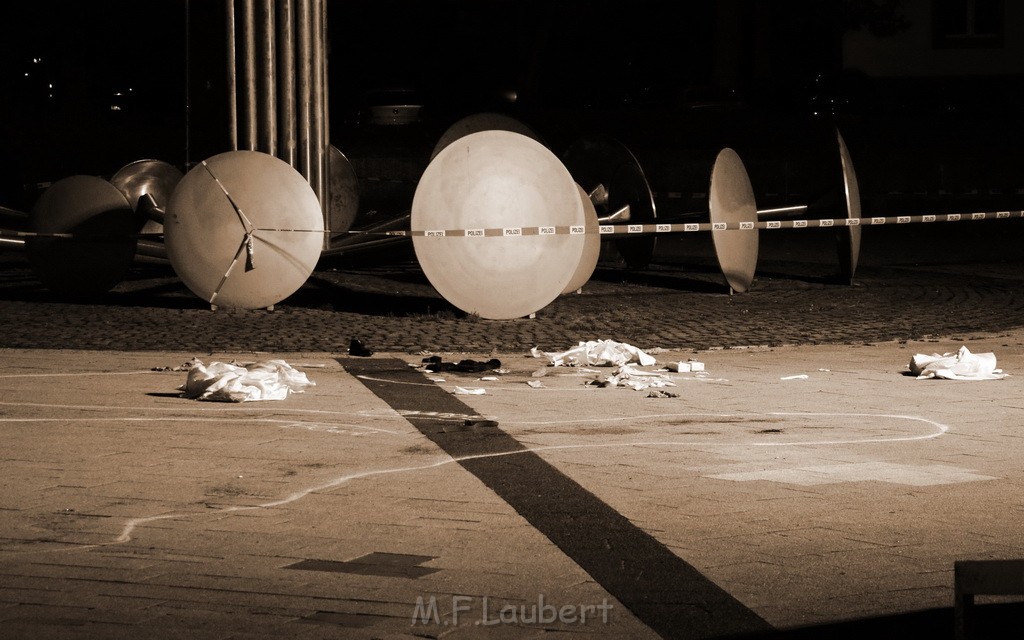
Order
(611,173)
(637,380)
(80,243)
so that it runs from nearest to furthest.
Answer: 1. (637,380)
2. (80,243)
3. (611,173)

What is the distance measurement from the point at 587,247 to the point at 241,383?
550 centimetres

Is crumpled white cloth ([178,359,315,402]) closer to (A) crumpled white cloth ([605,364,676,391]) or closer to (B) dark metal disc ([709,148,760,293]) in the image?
(A) crumpled white cloth ([605,364,676,391])

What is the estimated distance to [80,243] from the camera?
1400cm

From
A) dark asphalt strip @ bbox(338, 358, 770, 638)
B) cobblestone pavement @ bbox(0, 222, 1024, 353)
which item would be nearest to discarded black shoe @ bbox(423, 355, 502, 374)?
cobblestone pavement @ bbox(0, 222, 1024, 353)

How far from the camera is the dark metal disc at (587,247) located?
12969 mm

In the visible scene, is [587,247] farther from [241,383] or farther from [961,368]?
[241,383]

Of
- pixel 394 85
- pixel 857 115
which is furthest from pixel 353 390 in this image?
pixel 394 85

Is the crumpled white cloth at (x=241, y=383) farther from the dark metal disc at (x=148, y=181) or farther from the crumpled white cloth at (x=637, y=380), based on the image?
the dark metal disc at (x=148, y=181)

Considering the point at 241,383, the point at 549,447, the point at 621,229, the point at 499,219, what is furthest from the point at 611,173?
the point at 549,447

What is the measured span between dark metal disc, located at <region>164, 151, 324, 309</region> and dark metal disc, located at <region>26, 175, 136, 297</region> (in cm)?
163

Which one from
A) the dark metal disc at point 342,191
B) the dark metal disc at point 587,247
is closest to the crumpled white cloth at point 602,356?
the dark metal disc at point 587,247

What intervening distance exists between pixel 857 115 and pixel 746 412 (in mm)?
26117

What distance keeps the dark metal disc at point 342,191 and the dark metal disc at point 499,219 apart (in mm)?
6398

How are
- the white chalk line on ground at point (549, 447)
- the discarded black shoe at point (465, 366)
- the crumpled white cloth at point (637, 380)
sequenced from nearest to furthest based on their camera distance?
the white chalk line on ground at point (549, 447), the crumpled white cloth at point (637, 380), the discarded black shoe at point (465, 366)
